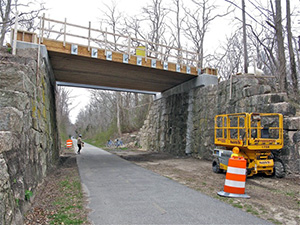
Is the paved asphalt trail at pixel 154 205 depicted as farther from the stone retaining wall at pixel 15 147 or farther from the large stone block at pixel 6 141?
the large stone block at pixel 6 141

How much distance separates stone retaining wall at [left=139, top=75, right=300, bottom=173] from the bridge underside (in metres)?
1.86

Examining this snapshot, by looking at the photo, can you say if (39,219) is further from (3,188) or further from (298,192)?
(298,192)

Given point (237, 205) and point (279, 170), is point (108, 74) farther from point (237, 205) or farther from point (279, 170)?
point (237, 205)

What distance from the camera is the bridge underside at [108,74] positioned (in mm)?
13991

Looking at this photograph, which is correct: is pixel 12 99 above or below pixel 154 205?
above

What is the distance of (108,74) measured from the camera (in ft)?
54.6

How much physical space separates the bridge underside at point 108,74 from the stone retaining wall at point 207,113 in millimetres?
1858

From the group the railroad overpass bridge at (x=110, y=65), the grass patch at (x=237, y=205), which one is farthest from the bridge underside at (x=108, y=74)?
the grass patch at (x=237, y=205)

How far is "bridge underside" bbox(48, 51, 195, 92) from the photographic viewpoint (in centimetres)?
1399

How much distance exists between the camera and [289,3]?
1529 cm

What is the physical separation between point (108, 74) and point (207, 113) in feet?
22.6

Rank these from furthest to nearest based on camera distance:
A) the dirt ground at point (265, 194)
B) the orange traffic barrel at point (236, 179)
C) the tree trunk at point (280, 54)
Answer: the tree trunk at point (280, 54), the orange traffic barrel at point (236, 179), the dirt ground at point (265, 194)

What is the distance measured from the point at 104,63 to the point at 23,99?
8.20 metres

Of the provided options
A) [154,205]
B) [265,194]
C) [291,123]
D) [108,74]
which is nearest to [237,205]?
[265,194]
